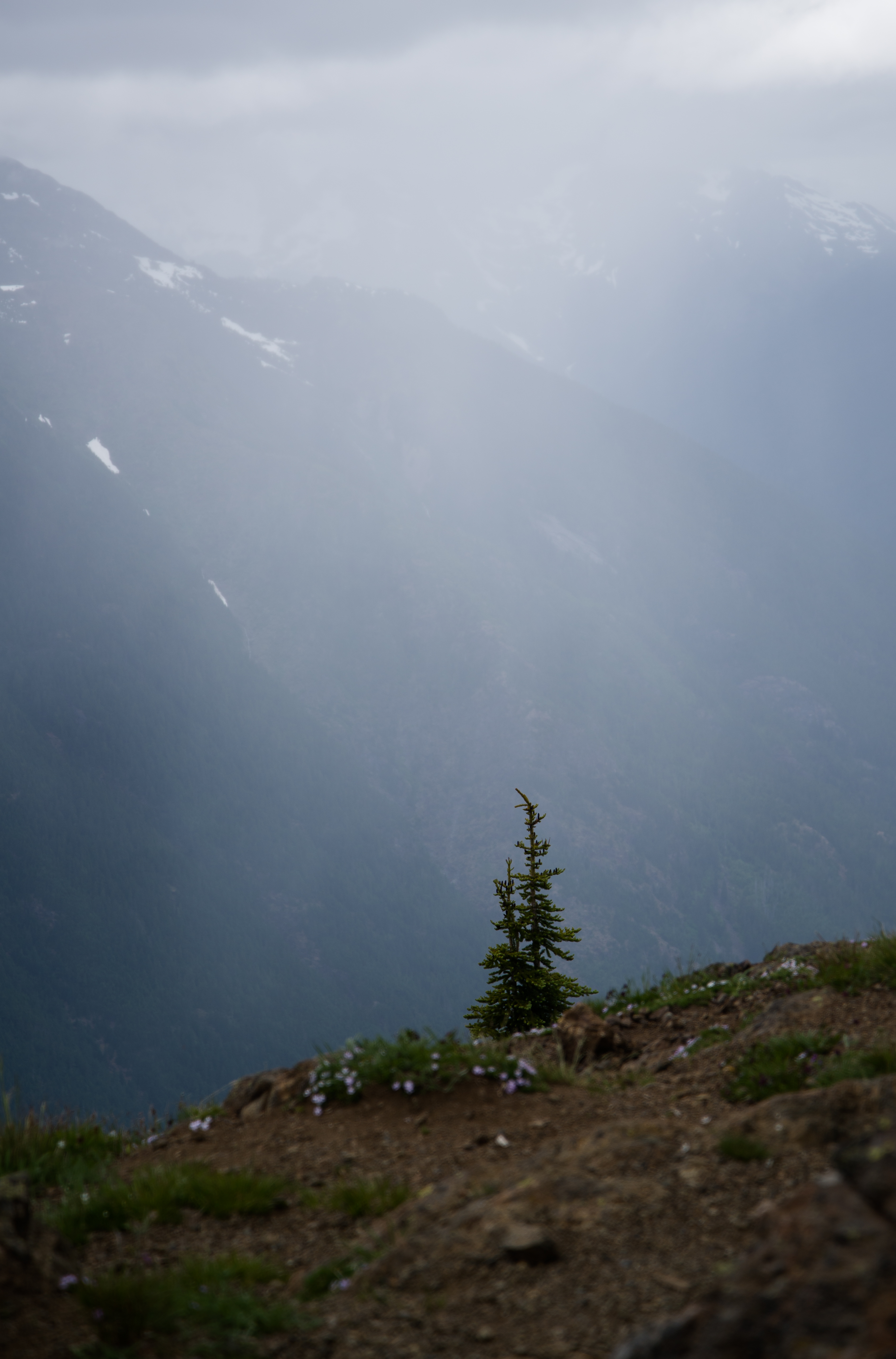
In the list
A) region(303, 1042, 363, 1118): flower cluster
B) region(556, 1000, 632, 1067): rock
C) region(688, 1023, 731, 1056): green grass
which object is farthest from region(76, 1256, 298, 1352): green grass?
region(688, 1023, 731, 1056): green grass

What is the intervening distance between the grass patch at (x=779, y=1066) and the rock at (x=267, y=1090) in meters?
4.41

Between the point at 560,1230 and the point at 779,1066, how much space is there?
3.58 m

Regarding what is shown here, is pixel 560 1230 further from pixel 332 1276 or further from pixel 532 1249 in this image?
pixel 332 1276

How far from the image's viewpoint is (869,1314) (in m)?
3.02

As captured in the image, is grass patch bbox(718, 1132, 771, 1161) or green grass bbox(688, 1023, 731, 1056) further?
green grass bbox(688, 1023, 731, 1056)

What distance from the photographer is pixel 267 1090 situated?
31.0ft

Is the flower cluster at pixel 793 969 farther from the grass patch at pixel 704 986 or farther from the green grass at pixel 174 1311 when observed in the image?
the green grass at pixel 174 1311

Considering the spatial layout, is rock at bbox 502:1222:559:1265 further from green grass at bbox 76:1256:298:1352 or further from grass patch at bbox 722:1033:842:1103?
grass patch at bbox 722:1033:842:1103

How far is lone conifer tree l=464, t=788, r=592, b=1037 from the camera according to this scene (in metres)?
15.2

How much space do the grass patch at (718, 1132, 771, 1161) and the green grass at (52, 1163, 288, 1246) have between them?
3.49 meters

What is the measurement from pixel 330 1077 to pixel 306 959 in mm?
199817

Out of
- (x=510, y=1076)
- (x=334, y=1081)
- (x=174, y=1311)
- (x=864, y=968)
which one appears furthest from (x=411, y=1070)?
(x=864, y=968)

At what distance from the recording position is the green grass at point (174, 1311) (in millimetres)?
4637

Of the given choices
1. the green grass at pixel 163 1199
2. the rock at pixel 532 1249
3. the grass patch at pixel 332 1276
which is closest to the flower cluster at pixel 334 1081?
the green grass at pixel 163 1199
